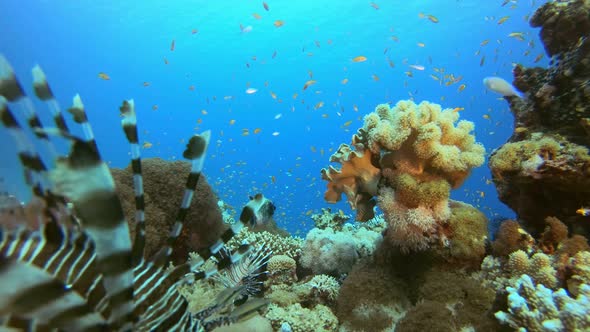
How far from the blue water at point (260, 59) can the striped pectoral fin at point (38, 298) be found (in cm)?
1888

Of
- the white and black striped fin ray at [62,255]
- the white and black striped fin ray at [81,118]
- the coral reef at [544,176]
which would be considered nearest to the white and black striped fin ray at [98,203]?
the white and black striped fin ray at [62,255]

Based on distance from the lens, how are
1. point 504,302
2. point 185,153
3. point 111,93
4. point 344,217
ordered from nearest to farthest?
point 185,153, point 504,302, point 344,217, point 111,93

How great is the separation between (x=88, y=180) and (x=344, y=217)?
305 inches

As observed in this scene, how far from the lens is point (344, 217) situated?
8.18 m

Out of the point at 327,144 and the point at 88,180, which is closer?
the point at 88,180

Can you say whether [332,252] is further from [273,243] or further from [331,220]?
[331,220]

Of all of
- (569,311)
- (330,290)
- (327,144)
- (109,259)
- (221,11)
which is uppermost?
(327,144)

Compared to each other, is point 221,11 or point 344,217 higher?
point 221,11

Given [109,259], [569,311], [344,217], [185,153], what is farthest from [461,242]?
[344,217]

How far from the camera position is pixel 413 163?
3434 mm

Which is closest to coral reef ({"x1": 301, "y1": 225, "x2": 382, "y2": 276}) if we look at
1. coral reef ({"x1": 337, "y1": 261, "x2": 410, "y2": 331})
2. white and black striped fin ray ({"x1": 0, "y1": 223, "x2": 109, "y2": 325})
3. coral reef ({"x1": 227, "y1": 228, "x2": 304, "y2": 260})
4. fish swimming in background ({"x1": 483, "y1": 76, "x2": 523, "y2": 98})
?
coral reef ({"x1": 337, "y1": 261, "x2": 410, "y2": 331})

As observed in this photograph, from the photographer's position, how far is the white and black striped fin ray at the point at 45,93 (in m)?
1.59

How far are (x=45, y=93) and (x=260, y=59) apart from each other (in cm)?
5830

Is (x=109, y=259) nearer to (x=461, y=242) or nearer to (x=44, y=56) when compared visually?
(x=461, y=242)
